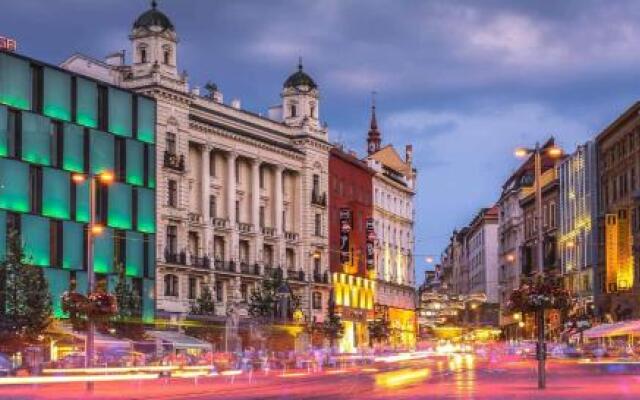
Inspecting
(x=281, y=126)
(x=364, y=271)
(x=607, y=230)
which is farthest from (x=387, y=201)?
(x=607, y=230)

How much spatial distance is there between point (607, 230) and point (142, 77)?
43.0 meters

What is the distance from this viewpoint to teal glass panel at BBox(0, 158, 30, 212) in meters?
89.3

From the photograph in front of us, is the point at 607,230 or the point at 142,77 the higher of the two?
the point at 142,77

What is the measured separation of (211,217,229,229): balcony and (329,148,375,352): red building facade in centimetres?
2171

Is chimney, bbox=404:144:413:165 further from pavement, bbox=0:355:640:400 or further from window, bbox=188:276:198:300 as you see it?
pavement, bbox=0:355:640:400

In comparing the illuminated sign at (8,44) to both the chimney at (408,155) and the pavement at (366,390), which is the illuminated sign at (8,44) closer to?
the pavement at (366,390)

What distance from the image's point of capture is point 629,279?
4405 inches

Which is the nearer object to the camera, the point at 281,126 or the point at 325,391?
the point at 325,391

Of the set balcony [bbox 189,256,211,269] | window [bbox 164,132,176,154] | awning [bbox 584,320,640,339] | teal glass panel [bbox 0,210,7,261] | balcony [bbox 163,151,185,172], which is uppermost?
window [bbox 164,132,176,154]

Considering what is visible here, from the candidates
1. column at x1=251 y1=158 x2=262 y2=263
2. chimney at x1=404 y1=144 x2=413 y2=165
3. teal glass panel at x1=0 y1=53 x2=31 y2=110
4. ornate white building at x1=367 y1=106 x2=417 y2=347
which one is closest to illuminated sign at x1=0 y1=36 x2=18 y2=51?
teal glass panel at x1=0 y1=53 x2=31 y2=110

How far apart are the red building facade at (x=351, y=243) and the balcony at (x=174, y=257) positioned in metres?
28.7

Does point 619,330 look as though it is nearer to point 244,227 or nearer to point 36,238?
point 36,238

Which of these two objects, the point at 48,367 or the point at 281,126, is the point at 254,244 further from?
the point at 48,367

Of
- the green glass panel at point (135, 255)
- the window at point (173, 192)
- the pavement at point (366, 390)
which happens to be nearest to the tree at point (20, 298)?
the pavement at point (366, 390)
